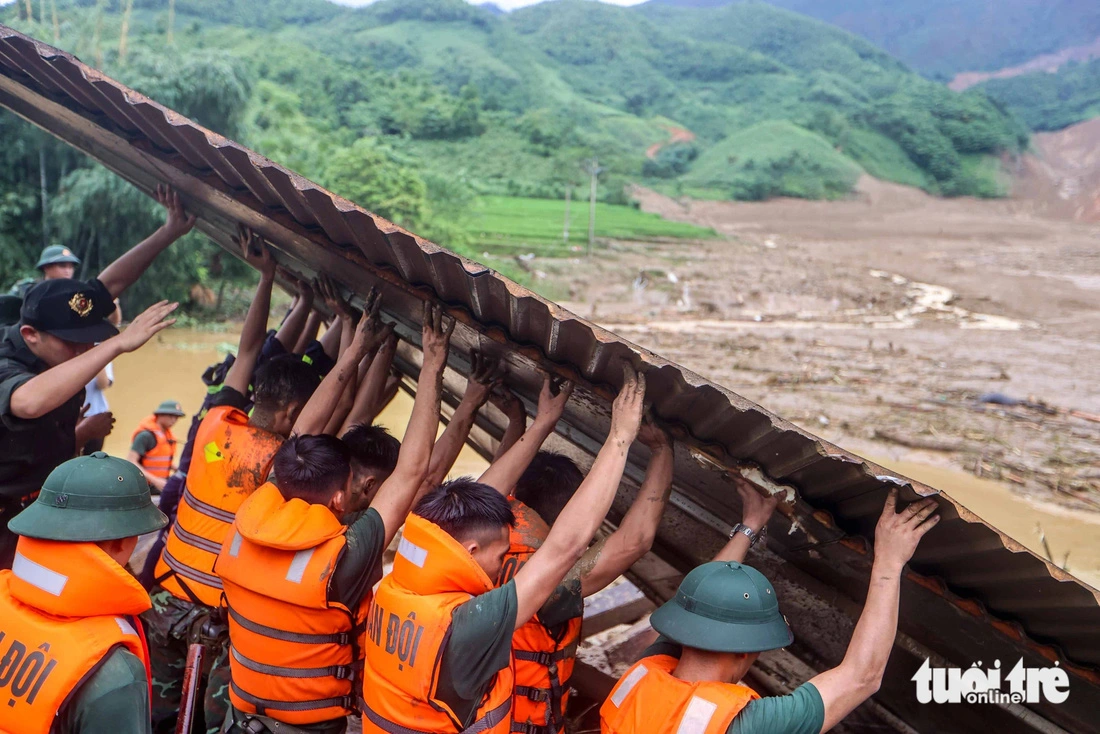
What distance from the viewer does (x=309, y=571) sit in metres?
2.48

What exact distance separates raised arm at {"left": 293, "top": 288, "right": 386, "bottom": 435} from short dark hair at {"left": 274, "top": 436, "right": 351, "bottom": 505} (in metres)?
0.34

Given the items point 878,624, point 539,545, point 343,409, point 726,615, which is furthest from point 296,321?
point 878,624

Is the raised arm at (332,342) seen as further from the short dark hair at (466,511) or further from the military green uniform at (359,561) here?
the short dark hair at (466,511)

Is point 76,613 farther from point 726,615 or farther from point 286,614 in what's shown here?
point 726,615

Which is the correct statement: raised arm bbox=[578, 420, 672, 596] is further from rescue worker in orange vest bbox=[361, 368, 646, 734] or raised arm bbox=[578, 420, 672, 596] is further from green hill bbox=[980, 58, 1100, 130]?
green hill bbox=[980, 58, 1100, 130]

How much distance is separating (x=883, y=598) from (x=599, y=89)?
98.4 metres

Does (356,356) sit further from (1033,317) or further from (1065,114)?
(1065,114)

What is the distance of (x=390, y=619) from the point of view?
225cm

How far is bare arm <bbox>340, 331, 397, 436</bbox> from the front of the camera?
335 cm

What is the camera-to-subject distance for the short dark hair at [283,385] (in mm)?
3361

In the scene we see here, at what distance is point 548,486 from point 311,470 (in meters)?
0.87

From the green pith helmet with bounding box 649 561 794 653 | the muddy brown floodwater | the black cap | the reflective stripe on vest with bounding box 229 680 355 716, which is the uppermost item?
the black cap

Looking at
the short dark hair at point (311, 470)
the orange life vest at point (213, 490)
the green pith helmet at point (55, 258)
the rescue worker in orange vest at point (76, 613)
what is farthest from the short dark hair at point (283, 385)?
the green pith helmet at point (55, 258)

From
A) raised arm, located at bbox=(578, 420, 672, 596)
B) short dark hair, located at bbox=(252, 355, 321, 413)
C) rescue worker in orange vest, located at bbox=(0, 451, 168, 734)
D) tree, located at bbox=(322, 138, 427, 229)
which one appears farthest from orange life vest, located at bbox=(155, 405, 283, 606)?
tree, located at bbox=(322, 138, 427, 229)
